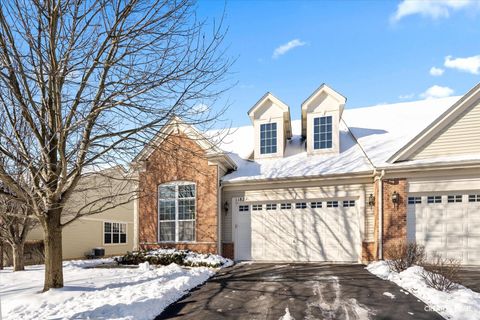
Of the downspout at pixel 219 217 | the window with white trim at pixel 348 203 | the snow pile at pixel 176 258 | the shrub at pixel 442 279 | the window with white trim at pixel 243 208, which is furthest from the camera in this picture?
the window with white trim at pixel 243 208

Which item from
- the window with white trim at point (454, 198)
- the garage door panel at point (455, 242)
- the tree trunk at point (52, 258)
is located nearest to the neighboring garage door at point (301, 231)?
the garage door panel at point (455, 242)

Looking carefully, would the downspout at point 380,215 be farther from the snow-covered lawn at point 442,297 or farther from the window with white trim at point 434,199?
the snow-covered lawn at point 442,297

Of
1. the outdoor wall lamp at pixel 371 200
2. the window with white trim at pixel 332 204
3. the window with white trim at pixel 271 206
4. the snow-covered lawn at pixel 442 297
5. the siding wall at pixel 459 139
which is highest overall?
the siding wall at pixel 459 139

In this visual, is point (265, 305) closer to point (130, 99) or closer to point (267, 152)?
point (130, 99)

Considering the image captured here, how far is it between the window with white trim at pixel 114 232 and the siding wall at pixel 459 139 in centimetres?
2239

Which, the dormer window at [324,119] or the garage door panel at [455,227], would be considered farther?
the dormer window at [324,119]

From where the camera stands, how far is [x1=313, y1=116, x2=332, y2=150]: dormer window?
581 inches

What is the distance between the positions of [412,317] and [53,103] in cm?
947

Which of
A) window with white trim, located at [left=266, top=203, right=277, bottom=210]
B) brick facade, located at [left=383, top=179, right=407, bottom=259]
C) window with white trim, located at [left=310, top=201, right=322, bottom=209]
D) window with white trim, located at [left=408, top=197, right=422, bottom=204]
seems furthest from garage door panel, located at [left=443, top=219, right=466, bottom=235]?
window with white trim, located at [left=266, top=203, right=277, bottom=210]

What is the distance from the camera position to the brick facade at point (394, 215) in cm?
1154

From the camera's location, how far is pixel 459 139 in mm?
11617

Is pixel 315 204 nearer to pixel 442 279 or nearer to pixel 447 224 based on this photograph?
pixel 447 224

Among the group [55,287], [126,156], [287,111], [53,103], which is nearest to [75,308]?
[55,287]

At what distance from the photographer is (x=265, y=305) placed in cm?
732
